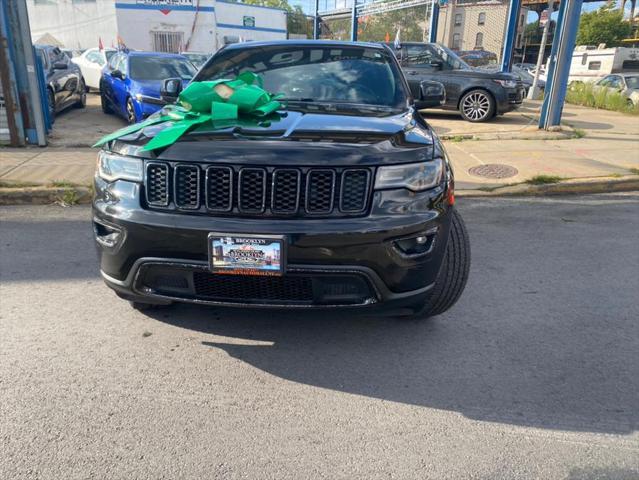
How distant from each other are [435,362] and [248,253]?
1.23 meters

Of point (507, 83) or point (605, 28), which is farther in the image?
point (605, 28)

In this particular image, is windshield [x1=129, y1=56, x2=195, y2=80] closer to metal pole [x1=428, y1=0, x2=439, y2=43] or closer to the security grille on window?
metal pole [x1=428, y1=0, x2=439, y2=43]

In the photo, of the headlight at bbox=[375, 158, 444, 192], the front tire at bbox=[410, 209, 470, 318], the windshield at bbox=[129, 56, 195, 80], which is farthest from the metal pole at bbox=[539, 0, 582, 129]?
the headlight at bbox=[375, 158, 444, 192]

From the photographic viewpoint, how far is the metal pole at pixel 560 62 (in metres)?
9.12

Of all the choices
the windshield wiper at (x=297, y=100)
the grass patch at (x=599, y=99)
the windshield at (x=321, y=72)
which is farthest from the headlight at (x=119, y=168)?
the grass patch at (x=599, y=99)

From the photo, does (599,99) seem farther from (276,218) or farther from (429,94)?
(276,218)

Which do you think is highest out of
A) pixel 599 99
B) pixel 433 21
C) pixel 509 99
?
pixel 433 21

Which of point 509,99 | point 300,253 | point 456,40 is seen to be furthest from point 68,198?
point 456,40

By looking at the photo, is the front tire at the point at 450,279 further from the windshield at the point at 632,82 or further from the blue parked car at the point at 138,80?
the windshield at the point at 632,82

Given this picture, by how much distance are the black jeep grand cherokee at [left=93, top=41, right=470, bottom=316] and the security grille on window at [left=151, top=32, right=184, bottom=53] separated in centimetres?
3302

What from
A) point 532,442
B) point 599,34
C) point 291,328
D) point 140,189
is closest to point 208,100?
point 140,189

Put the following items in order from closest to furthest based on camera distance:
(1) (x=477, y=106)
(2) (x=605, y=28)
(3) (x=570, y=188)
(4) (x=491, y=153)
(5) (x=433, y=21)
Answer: (3) (x=570, y=188), (4) (x=491, y=153), (1) (x=477, y=106), (5) (x=433, y=21), (2) (x=605, y=28)

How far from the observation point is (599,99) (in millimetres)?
15633

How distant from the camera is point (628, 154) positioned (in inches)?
334
